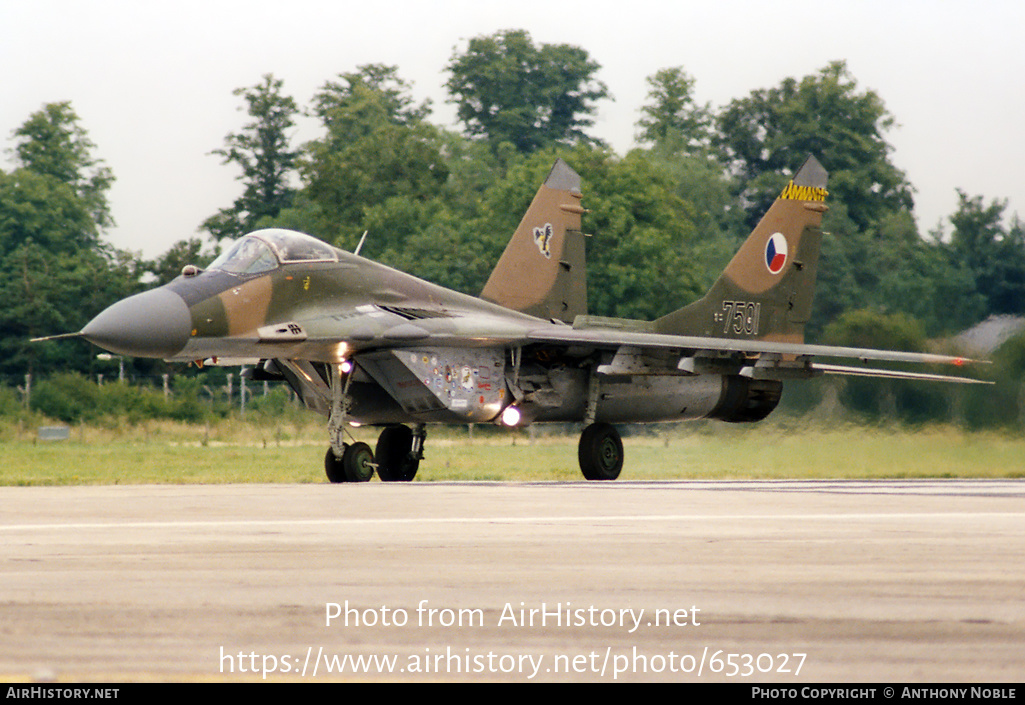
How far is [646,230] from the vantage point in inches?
1822

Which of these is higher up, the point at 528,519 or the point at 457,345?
the point at 457,345

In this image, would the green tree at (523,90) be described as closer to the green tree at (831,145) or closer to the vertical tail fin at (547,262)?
the green tree at (831,145)

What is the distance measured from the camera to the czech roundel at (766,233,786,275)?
20.2 m

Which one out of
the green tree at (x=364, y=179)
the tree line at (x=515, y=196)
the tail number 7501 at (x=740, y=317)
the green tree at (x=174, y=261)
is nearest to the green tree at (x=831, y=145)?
the tree line at (x=515, y=196)

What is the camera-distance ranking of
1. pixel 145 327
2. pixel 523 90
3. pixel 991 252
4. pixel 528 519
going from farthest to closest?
pixel 523 90, pixel 991 252, pixel 145 327, pixel 528 519

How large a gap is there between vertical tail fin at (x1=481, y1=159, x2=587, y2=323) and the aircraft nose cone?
22.3 ft

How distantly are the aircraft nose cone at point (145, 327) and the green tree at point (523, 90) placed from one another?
54685 millimetres

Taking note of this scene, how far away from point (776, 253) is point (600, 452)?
184 inches

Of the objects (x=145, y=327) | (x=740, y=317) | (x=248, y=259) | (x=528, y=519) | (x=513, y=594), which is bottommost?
(x=528, y=519)

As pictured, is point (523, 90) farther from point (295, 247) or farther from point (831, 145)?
point (295, 247)

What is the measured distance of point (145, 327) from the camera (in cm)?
1434

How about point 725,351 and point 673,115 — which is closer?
point 725,351

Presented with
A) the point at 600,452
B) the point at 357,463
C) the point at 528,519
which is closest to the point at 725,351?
the point at 600,452

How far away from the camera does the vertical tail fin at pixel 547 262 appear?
818 inches
